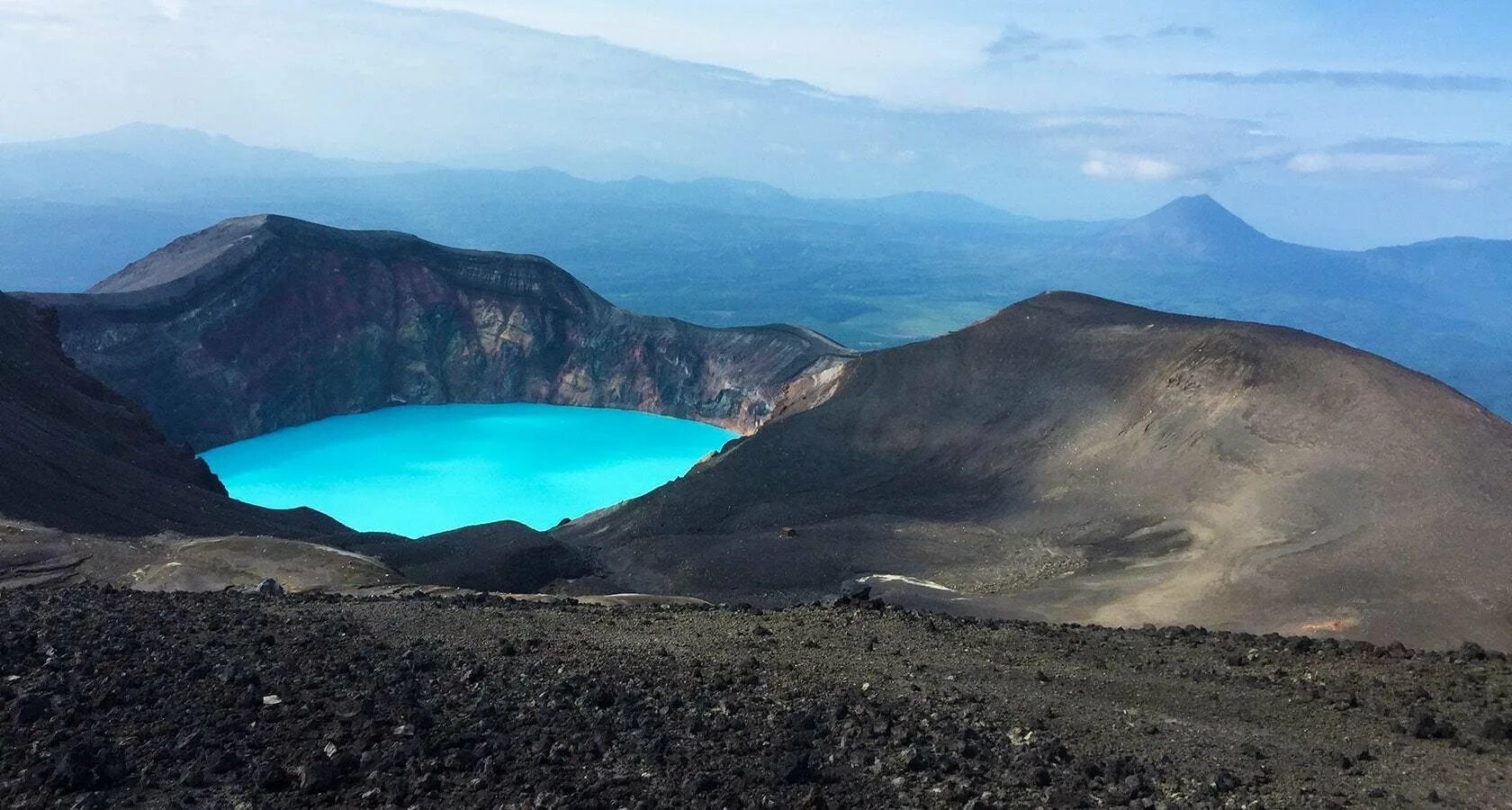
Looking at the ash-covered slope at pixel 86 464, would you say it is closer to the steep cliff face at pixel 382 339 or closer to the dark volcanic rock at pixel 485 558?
the dark volcanic rock at pixel 485 558

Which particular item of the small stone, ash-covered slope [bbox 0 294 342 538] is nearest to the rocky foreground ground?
the small stone

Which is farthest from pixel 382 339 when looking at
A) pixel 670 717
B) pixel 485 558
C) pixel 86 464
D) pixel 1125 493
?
pixel 670 717

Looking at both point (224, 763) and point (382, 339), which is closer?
point (224, 763)

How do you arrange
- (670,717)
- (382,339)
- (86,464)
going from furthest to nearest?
(382,339) → (86,464) → (670,717)

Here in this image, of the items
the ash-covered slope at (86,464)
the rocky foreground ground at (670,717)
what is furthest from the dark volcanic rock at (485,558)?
the rocky foreground ground at (670,717)

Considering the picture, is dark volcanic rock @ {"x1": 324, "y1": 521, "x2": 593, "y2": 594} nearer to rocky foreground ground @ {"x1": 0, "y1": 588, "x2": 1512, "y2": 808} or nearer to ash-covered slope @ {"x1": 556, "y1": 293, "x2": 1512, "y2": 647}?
ash-covered slope @ {"x1": 556, "y1": 293, "x2": 1512, "y2": 647}

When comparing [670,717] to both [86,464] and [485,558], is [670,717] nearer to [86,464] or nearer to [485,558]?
[485,558]
